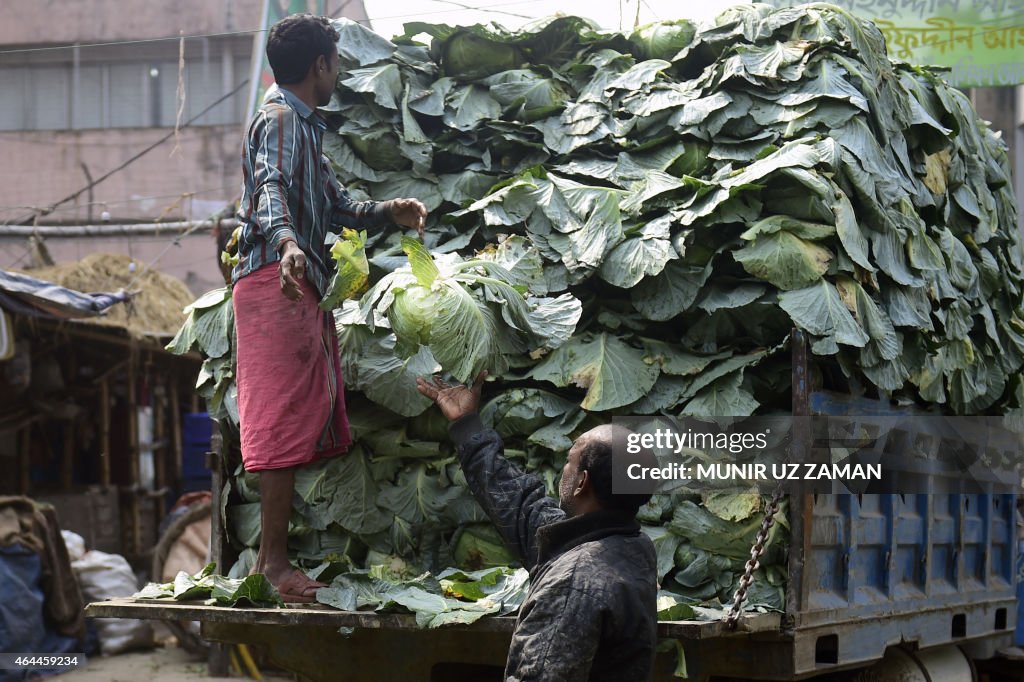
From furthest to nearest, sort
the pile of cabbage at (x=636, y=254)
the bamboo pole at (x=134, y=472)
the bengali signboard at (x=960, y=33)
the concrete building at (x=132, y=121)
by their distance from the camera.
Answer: the concrete building at (x=132, y=121) < the bamboo pole at (x=134, y=472) < the bengali signboard at (x=960, y=33) < the pile of cabbage at (x=636, y=254)

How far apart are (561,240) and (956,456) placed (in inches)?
77.9

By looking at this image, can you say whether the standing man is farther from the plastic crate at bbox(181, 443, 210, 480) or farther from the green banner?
the plastic crate at bbox(181, 443, 210, 480)

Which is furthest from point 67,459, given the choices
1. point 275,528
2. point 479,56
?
point 275,528

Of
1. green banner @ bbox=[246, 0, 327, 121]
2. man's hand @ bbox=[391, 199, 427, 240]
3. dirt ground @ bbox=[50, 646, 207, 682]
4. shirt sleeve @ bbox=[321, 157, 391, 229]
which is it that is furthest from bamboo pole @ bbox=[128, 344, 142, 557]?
man's hand @ bbox=[391, 199, 427, 240]

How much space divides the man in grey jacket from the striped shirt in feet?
3.93

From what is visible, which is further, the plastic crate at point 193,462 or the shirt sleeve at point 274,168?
the plastic crate at point 193,462

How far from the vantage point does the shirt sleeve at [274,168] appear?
3.24 m

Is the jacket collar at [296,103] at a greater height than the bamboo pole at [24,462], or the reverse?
the jacket collar at [296,103]

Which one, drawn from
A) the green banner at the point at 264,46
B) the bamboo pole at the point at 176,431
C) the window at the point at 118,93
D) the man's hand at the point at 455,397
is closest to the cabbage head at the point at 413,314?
the man's hand at the point at 455,397

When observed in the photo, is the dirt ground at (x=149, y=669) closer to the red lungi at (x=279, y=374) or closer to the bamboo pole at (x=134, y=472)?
the bamboo pole at (x=134, y=472)

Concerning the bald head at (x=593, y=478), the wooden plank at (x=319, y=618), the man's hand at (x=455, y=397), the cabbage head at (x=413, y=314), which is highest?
the cabbage head at (x=413, y=314)

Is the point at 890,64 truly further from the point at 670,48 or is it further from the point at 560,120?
the point at 560,120

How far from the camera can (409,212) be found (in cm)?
368

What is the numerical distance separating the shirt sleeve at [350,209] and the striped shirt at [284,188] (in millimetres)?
64
